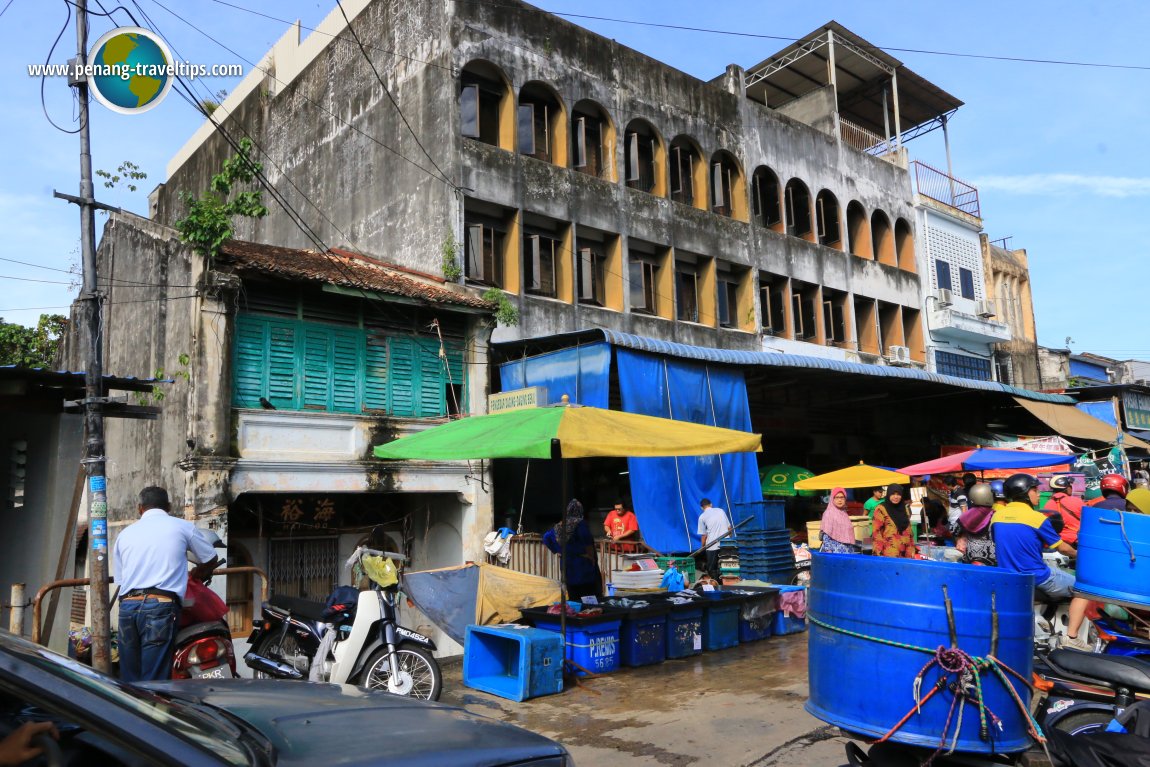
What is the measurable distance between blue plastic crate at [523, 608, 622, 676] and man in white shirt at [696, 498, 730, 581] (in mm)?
4688

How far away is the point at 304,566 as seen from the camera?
492 inches

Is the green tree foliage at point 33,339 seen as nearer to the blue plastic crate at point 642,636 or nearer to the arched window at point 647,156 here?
the arched window at point 647,156

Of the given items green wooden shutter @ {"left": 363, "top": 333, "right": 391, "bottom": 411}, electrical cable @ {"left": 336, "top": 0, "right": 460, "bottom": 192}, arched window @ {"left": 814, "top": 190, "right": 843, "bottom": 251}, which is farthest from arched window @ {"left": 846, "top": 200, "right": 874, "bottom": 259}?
green wooden shutter @ {"left": 363, "top": 333, "right": 391, "bottom": 411}

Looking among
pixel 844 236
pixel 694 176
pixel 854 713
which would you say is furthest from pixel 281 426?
pixel 844 236

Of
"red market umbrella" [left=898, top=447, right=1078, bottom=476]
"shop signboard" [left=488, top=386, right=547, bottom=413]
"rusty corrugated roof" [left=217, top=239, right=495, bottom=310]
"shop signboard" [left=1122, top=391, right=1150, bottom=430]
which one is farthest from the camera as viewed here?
"shop signboard" [left=1122, top=391, right=1150, bottom=430]

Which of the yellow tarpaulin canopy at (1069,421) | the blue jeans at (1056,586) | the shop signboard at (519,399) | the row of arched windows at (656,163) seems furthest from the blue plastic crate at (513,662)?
the yellow tarpaulin canopy at (1069,421)

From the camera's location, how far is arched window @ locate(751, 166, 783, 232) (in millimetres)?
22047

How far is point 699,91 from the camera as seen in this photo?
20.8 metres

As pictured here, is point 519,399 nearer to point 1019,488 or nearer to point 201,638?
point 201,638

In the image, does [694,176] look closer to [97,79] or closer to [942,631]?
[97,79]

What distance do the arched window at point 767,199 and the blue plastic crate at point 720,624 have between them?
1433 centimetres

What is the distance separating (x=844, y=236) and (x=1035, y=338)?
1067cm

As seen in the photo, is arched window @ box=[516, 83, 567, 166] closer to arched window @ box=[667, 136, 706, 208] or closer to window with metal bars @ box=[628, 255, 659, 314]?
window with metal bars @ box=[628, 255, 659, 314]

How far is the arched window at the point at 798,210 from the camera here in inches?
901
